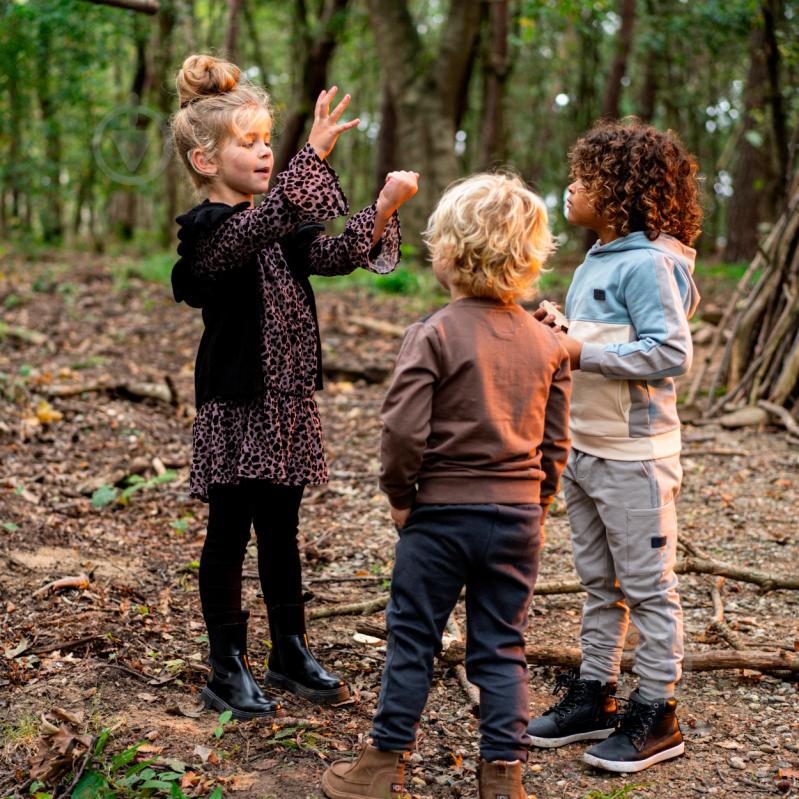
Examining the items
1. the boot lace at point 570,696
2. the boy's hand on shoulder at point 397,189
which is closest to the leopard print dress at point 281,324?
the boy's hand on shoulder at point 397,189

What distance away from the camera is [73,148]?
1966 centimetres

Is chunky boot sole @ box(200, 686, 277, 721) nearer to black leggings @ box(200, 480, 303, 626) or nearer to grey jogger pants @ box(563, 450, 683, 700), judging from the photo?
black leggings @ box(200, 480, 303, 626)

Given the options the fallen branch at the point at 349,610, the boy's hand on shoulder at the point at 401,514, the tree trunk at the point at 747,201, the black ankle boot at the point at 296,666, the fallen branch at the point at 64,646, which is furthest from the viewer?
the tree trunk at the point at 747,201

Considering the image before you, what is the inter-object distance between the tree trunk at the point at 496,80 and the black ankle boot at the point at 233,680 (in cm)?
953

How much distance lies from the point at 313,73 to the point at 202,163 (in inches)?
467

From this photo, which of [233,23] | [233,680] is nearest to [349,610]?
[233,680]

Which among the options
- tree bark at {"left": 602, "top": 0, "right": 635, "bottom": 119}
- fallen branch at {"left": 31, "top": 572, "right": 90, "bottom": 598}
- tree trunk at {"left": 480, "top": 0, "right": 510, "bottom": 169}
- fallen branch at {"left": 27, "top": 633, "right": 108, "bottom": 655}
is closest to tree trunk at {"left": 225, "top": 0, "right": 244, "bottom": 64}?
tree trunk at {"left": 480, "top": 0, "right": 510, "bottom": 169}

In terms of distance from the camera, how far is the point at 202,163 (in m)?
2.71

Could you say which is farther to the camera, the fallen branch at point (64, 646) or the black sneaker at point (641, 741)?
the fallen branch at point (64, 646)

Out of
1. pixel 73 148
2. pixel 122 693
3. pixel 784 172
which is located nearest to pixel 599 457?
pixel 122 693

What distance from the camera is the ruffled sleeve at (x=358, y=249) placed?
263 cm

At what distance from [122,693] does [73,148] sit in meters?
18.9

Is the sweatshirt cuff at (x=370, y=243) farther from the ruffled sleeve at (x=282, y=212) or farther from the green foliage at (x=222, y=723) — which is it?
the green foliage at (x=222, y=723)

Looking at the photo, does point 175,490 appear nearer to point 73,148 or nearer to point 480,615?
point 480,615
